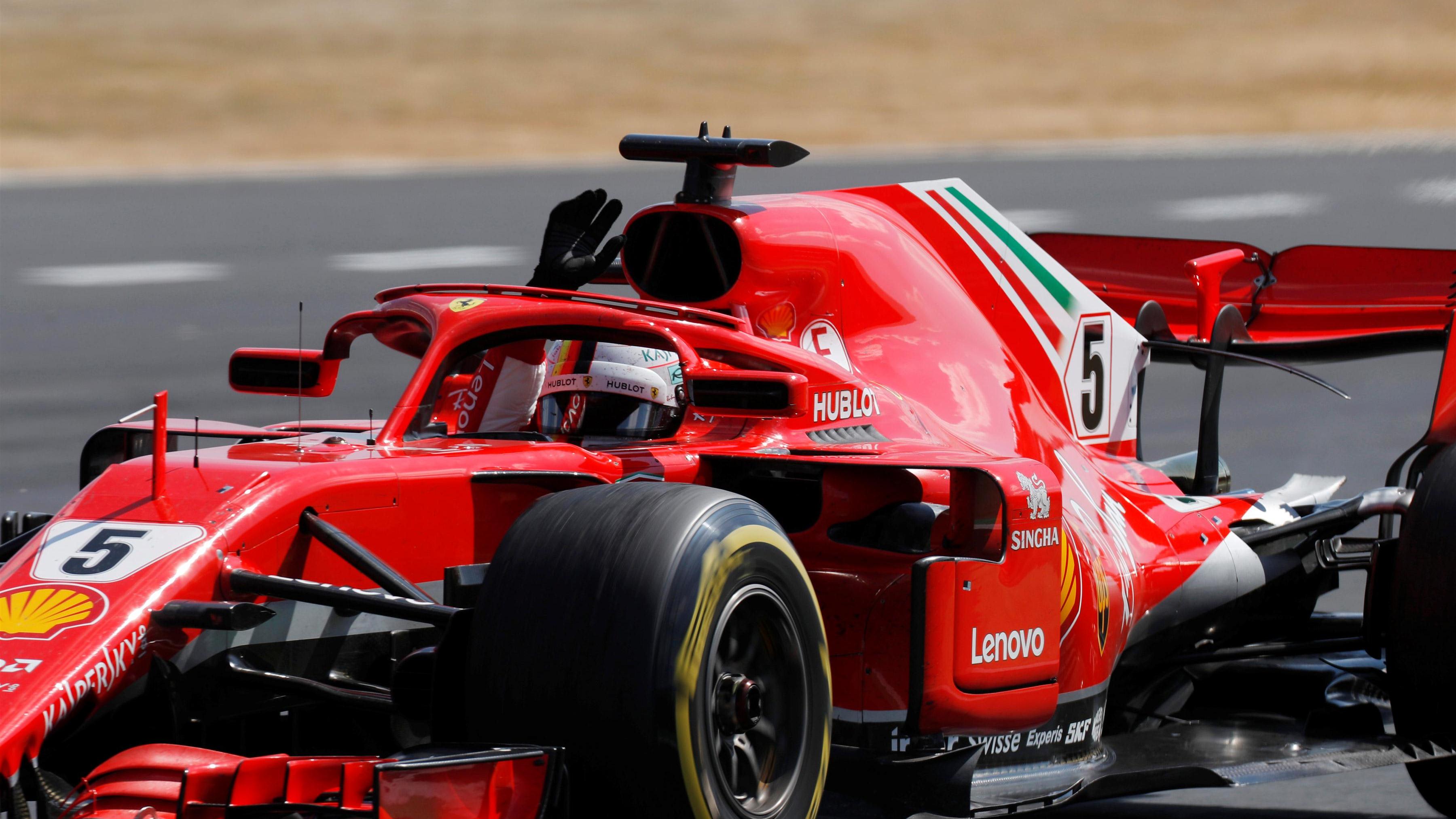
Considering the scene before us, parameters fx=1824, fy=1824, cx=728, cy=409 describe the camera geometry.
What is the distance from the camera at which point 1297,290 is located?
7.05 meters

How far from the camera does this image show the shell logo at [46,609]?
11.6 ft

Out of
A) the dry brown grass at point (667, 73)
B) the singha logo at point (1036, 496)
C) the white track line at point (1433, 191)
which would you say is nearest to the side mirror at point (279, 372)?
the singha logo at point (1036, 496)

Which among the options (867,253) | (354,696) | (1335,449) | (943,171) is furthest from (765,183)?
(354,696)

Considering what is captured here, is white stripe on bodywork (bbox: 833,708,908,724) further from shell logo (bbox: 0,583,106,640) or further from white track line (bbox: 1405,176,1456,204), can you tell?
white track line (bbox: 1405,176,1456,204)

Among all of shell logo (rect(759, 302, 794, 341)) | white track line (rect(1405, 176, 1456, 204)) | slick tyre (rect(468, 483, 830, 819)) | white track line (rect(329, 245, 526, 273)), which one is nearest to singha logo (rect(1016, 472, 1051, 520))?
shell logo (rect(759, 302, 794, 341))

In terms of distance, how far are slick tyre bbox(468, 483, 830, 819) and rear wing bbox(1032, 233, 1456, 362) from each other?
A: 3.44 metres

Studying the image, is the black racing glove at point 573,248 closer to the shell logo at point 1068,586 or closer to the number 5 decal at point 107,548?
the shell logo at point 1068,586

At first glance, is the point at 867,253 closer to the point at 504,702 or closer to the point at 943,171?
the point at 504,702

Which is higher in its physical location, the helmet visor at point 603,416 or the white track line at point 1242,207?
the white track line at point 1242,207

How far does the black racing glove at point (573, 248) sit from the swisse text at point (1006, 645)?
1.70 metres

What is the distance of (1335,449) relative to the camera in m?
10.9

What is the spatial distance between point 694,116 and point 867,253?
16.1m

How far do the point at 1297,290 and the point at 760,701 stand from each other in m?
4.10

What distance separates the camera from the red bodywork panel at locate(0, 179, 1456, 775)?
3.65 meters
